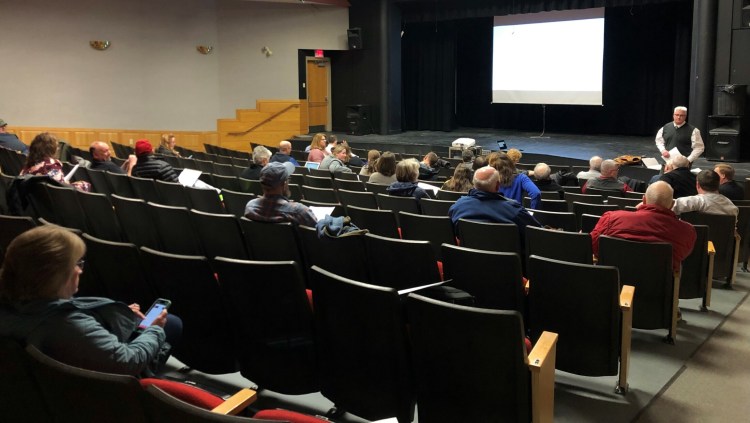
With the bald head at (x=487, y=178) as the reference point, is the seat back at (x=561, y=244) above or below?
below

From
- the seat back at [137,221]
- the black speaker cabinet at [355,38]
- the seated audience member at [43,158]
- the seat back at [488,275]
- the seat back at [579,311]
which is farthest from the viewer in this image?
the black speaker cabinet at [355,38]

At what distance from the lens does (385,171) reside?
646 cm

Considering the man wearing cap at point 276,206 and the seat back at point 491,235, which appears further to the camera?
the seat back at point 491,235

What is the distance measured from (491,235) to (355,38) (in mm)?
11867

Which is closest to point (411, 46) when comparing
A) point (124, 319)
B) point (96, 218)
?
point (96, 218)

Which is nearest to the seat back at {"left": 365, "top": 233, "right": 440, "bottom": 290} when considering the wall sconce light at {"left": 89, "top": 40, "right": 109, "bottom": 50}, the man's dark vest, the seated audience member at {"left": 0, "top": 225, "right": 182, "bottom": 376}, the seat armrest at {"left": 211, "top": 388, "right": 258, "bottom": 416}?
the seat armrest at {"left": 211, "top": 388, "right": 258, "bottom": 416}

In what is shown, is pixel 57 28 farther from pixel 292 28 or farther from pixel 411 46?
pixel 411 46

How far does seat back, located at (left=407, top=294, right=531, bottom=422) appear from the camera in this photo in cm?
231

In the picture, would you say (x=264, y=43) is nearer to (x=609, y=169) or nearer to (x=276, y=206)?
(x=609, y=169)

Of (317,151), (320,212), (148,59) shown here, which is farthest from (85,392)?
(148,59)

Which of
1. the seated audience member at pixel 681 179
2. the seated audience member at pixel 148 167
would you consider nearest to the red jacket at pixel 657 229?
the seated audience member at pixel 681 179

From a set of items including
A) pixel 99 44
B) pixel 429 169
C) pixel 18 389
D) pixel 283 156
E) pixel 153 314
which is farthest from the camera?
pixel 99 44

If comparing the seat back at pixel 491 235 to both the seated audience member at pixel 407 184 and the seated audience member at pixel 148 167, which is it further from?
the seated audience member at pixel 148 167

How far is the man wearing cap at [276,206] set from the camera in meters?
3.96
